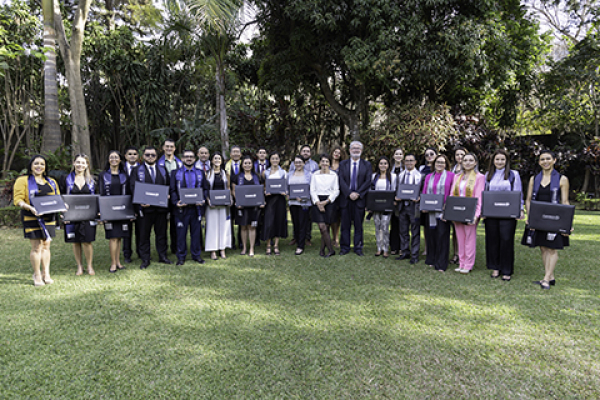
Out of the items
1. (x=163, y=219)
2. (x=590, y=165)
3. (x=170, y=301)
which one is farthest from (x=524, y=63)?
(x=170, y=301)

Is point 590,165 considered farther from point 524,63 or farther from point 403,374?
point 403,374

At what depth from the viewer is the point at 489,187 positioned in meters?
5.10

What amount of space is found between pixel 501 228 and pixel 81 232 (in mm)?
5810

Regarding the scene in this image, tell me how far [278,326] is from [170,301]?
1.43 metres

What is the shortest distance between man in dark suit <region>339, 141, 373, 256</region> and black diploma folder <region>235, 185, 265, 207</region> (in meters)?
Result: 1.42

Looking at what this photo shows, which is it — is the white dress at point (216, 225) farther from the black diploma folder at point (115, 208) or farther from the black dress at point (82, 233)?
the black dress at point (82, 233)

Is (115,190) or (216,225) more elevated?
(115,190)

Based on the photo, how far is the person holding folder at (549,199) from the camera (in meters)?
4.49

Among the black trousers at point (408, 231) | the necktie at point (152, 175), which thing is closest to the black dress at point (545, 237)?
the black trousers at point (408, 231)

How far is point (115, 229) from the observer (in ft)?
17.2

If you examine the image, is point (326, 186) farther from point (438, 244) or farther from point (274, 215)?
point (438, 244)

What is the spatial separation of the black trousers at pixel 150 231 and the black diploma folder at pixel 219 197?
76cm

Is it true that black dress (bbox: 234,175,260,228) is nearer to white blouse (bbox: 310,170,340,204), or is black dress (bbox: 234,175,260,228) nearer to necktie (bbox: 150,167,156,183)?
white blouse (bbox: 310,170,340,204)

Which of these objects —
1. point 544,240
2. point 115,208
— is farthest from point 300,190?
point 544,240
